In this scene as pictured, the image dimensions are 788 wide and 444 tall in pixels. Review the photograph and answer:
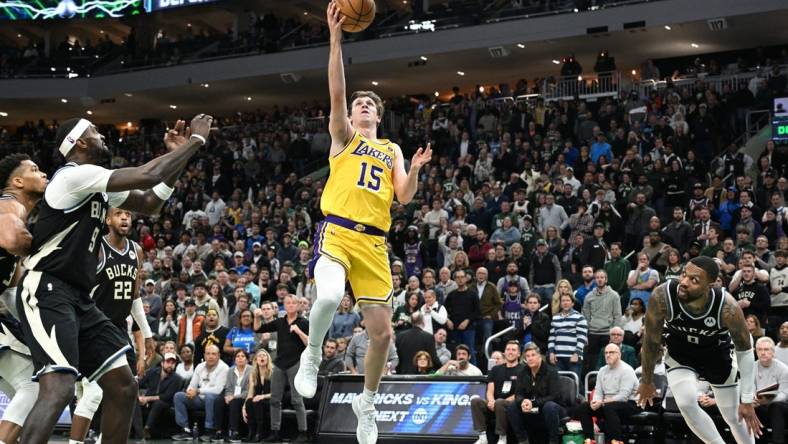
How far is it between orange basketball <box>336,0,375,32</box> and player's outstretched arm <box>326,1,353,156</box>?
8 centimetres

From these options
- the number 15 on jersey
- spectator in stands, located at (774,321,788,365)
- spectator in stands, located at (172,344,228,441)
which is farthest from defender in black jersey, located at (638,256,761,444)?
spectator in stands, located at (172,344,228,441)

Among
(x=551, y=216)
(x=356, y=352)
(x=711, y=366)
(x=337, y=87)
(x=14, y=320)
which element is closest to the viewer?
(x=14, y=320)

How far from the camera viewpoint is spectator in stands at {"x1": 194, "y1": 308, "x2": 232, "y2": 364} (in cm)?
1744

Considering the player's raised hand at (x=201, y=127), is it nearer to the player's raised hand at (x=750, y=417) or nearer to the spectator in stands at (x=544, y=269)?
the player's raised hand at (x=750, y=417)

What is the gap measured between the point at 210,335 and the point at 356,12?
34.0 ft

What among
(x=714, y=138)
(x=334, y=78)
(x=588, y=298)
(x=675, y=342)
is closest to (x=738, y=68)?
(x=714, y=138)

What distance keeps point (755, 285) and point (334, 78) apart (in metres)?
9.08

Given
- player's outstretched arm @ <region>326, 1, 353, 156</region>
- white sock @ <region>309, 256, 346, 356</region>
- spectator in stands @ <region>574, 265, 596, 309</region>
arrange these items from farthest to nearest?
spectator in stands @ <region>574, 265, 596, 309</region>
player's outstretched arm @ <region>326, 1, 353, 156</region>
white sock @ <region>309, 256, 346, 356</region>

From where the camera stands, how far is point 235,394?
16125mm

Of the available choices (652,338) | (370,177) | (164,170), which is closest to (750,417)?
(652,338)

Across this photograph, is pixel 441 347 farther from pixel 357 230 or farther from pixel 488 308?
pixel 357 230

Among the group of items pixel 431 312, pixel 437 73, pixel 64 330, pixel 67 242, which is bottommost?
pixel 431 312

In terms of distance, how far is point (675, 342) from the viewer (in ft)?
31.2

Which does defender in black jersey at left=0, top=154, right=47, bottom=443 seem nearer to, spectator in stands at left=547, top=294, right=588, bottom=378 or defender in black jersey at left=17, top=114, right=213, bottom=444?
defender in black jersey at left=17, top=114, right=213, bottom=444
